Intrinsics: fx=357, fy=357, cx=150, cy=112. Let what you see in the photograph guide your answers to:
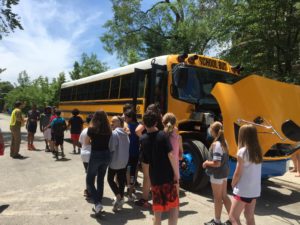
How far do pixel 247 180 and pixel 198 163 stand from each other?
246cm

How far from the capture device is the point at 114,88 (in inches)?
427

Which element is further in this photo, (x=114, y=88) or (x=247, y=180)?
(x=114, y=88)

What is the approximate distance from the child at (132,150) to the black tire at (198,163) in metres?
1.16

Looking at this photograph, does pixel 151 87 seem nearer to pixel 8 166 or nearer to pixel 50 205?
pixel 50 205

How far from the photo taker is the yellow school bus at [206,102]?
19.6 ft

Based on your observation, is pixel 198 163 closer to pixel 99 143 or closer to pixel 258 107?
pixel 258 107

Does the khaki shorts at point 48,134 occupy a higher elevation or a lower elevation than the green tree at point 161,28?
lower

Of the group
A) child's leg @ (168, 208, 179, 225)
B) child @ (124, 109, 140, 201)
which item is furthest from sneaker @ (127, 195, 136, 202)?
child's leg @ (168, 208, 179, 225)

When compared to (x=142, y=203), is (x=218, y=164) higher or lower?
higher

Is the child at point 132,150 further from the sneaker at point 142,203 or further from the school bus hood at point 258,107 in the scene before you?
the school bus hood at point 258,107

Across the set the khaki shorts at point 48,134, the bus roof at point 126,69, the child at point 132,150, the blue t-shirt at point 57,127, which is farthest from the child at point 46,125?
the child at point 132,150

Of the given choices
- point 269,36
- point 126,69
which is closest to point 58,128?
point 126,69

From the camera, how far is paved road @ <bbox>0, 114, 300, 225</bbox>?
17.3 ft

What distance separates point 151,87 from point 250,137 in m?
4.15
